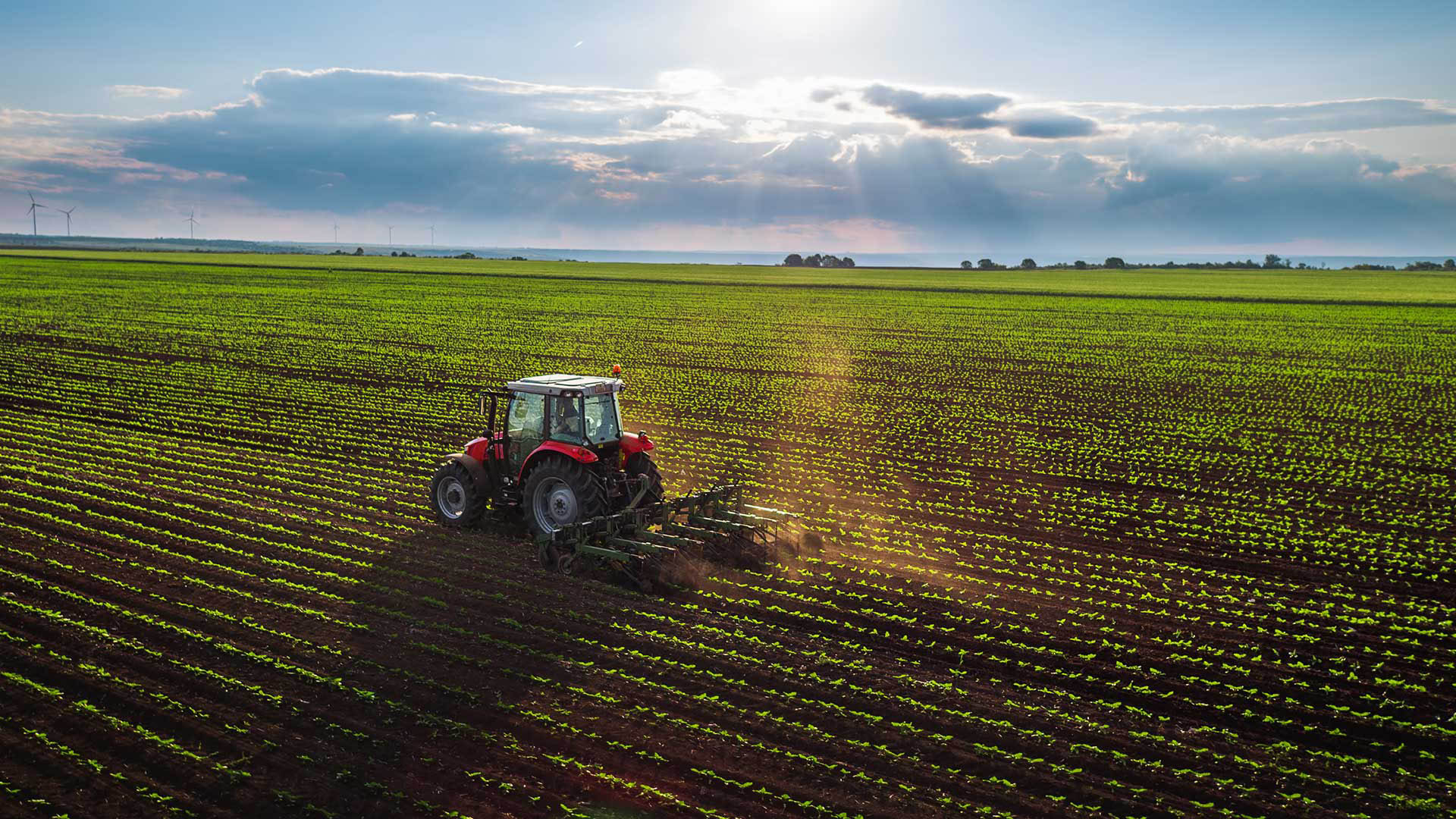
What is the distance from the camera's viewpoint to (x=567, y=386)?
13.3 meters

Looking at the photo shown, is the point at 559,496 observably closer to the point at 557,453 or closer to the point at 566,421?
the point at 557,453

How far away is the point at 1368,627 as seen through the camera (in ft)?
37.6

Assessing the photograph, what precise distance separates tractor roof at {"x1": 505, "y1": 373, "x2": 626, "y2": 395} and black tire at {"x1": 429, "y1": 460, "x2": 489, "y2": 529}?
5.40 feet

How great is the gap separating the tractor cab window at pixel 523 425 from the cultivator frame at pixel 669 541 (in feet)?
4.44

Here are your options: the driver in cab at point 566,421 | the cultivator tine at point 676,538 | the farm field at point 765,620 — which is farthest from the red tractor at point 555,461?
the farm field at point 765,620

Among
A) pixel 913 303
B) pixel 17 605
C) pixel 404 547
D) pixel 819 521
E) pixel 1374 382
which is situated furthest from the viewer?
pixel 913 303

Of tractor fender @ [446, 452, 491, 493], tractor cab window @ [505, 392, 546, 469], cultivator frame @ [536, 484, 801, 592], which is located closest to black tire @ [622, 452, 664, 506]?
cultivator frame @ [536, 484, 801, 592]

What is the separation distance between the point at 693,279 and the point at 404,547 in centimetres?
9053

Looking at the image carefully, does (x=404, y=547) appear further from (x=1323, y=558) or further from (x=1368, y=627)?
(x=1323, y=558)

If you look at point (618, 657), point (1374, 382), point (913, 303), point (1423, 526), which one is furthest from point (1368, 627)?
point (913, 303)

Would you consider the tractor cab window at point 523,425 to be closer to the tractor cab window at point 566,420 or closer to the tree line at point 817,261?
the tractor cab window at point 566,420

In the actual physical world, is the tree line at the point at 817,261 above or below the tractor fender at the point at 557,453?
above

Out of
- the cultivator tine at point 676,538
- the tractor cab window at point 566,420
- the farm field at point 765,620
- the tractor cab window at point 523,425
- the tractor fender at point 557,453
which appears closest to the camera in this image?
the farm field at point 765,620

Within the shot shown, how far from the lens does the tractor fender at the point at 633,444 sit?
45.7 feet
